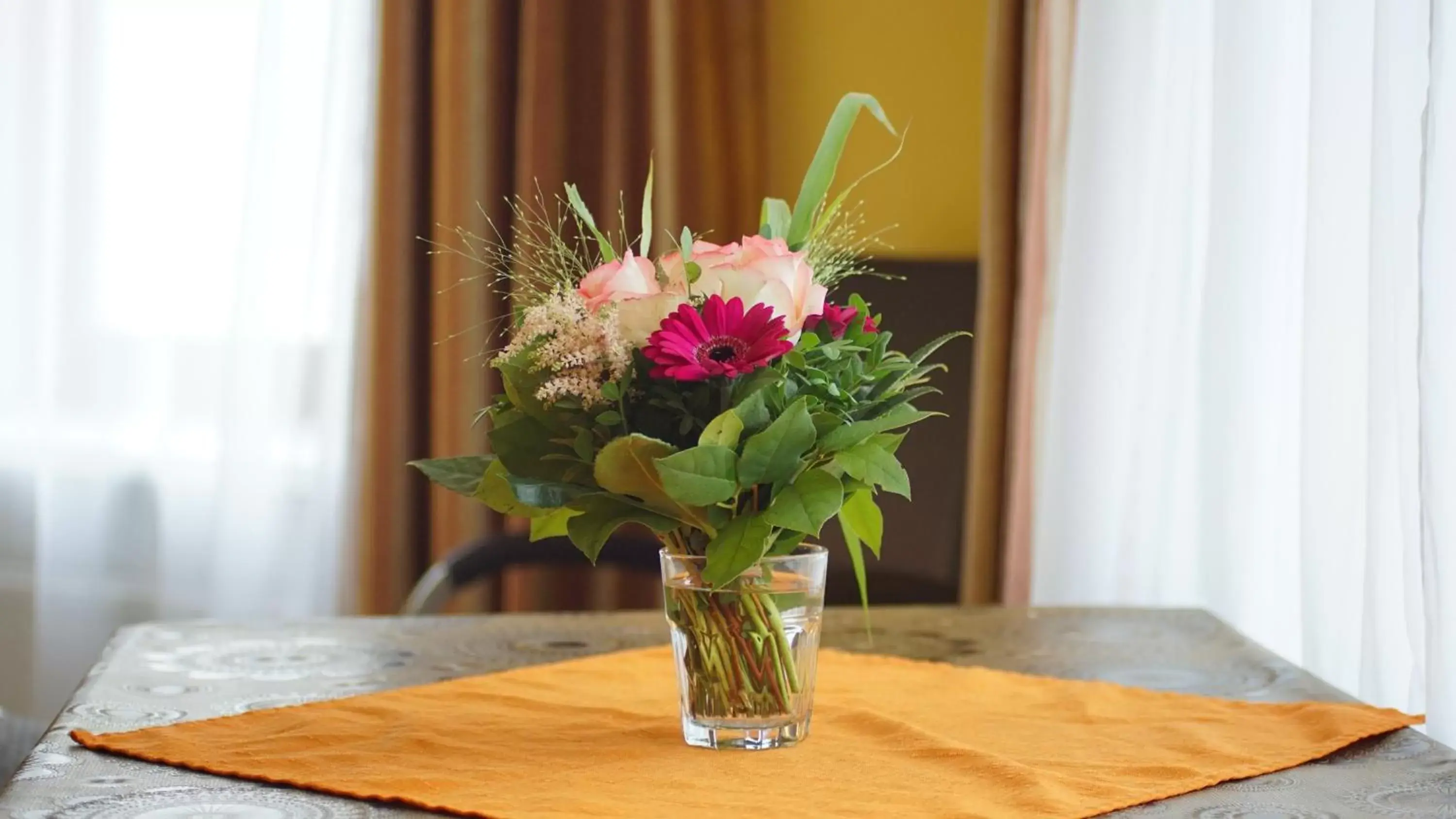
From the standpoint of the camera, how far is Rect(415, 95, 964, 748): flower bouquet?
894 millimetres

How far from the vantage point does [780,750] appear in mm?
985

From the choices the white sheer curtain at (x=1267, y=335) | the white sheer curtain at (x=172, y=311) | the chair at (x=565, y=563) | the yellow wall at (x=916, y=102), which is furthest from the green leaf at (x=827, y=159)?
the white sheer curtain at (x=172, y=311)

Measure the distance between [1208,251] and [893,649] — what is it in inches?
26.2

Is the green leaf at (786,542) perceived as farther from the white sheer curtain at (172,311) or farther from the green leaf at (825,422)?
the white sheer curtain at (172,311)

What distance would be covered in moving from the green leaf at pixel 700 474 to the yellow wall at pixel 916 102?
5.55ft

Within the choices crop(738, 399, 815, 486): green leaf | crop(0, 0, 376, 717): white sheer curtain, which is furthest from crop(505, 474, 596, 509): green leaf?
crop(0, 0, 376, 717): white sheer curtain

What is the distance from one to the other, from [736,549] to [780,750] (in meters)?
0.16

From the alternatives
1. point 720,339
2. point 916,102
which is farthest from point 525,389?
point 916,102

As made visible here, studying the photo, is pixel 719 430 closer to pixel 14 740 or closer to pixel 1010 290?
pixel 1010 290

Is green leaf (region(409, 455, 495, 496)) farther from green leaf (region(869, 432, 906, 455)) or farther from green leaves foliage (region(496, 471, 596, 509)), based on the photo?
green leaf (region(869, 432, 906, 455))

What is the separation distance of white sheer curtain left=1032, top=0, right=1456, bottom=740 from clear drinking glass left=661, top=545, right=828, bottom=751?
562mm

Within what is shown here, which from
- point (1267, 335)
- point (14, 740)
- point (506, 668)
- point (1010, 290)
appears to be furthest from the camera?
point (1010, 290)

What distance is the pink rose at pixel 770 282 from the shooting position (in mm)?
914

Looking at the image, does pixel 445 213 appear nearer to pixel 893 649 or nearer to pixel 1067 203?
pixel 1067 203
